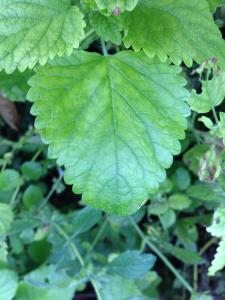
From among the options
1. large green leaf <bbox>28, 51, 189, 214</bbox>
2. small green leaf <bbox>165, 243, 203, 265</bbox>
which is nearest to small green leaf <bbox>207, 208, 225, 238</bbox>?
large green leaf <bbox>28, 51, 189, 214</bbox>

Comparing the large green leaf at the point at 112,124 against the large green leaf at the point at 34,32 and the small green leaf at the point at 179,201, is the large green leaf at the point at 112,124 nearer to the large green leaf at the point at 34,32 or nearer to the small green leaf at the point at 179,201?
the large green leaf at the point at 34,32

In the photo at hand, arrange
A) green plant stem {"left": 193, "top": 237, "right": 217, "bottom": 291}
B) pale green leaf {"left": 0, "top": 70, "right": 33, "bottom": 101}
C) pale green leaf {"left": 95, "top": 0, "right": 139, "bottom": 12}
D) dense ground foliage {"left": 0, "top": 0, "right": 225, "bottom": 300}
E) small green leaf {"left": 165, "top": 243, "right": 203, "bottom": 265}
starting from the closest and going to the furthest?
pale green leaf {"left": 95, "top": 0, "right": 139, "bottom": 12} → dense ground foliage {"left": 0, "top": 0, "right": 225, "bottom": 300} → pale green leaf {"left": 0, "top": 70, "right": 33, "bottom": 101} → small green leaf {"left": 165, "top": 243, "right": 203, "bottom": 265} → green plant stem {"left": 193, "top": 237, "right": 217, "bottom": 291}

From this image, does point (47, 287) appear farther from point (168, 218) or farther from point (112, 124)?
point (112, 124)

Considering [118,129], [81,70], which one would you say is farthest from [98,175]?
[81,70]

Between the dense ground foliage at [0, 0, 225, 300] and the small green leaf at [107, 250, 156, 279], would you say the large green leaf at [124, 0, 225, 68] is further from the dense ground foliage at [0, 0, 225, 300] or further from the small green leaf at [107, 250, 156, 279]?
the small green leaf at [107, 250, 156, 279]

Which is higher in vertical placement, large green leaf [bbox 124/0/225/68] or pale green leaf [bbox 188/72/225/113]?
large green leaf [bbox 124/0/225/68]

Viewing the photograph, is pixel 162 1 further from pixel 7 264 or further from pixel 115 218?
pixel 7 264

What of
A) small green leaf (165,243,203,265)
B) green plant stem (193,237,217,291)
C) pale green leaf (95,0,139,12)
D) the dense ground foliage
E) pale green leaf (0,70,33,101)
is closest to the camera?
pale green leaf (95,0,139,12)

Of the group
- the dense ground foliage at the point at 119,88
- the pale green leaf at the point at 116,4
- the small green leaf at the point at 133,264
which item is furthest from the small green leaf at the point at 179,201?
the pale green leaf at the point at 116,4
